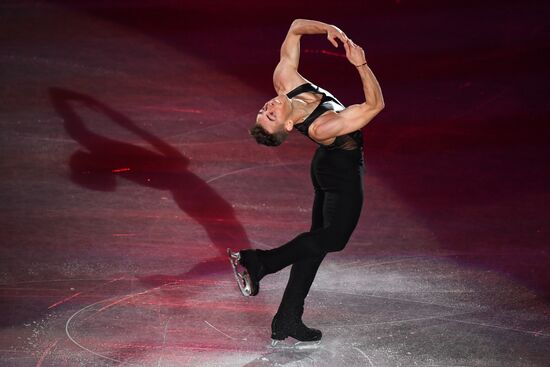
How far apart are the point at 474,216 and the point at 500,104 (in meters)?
2.41

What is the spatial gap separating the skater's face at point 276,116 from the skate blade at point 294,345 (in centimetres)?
126

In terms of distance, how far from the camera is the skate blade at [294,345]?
533 cm

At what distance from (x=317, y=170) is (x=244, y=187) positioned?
2.33 m

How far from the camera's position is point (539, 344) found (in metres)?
5.32

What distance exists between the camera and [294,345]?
537 centimetres

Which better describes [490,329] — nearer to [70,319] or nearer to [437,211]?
[437,211]

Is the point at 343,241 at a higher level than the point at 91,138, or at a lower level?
higher

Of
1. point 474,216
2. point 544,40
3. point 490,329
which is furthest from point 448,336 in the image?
point 544,40

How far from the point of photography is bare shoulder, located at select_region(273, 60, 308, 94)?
17.8 ft

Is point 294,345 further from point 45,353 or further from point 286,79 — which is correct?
point 286,79

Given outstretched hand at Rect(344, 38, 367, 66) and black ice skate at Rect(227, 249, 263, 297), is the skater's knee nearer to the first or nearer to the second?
black ice skate at Rect(227, 249, 263, 297)

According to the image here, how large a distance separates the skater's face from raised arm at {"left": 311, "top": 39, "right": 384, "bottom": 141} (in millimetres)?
210

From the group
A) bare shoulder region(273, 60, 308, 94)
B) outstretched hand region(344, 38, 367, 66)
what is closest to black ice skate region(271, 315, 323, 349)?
bare shoulder region(273, 60, 308, 94)

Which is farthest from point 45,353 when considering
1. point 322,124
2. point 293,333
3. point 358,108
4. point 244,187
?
point 244,187
